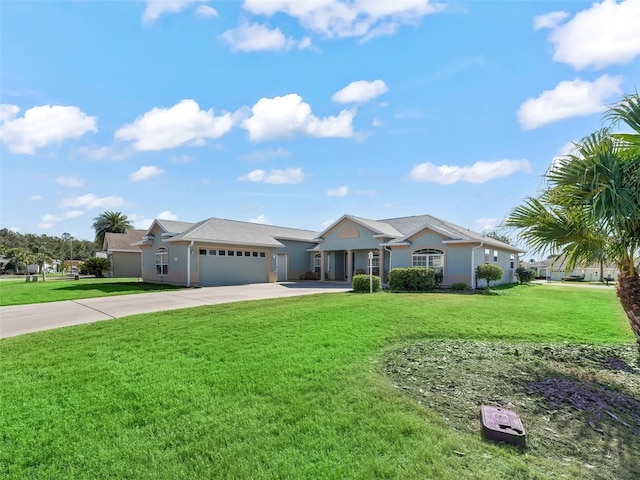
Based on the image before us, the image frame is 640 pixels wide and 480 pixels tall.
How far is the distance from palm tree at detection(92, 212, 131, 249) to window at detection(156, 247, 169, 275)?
3081 cm

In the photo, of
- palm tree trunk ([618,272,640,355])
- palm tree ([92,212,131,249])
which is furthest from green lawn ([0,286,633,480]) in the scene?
palm tree ([92,212,131,249])

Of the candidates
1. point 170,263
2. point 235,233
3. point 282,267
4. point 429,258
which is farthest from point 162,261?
point 429,258

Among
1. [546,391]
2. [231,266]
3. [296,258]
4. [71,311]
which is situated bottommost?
[71,311]

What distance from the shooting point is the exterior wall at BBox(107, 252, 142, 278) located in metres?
36.8

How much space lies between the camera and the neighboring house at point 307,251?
21853mm

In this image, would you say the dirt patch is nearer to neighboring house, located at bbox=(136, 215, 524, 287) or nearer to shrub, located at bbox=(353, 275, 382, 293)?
shrub, located at bbox=(353, 275, 382, 293)

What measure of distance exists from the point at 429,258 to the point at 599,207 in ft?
58.1

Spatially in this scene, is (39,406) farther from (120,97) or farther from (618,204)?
(120,97)

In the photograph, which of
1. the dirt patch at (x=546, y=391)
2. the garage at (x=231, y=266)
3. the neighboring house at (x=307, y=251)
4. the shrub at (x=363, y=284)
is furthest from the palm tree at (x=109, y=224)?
the dirt patch at (x=546, y=391)

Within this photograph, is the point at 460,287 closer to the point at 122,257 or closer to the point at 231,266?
the point at 231,266

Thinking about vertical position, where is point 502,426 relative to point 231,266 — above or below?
below

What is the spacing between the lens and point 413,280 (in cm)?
1923

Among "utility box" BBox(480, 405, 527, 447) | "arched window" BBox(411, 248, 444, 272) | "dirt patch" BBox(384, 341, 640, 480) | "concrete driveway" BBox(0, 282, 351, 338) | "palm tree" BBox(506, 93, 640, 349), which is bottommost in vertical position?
"concrete driveway" BBox(0, 282, 351, 338)

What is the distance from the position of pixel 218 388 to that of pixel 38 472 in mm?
2029
